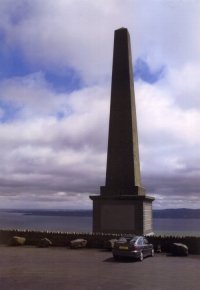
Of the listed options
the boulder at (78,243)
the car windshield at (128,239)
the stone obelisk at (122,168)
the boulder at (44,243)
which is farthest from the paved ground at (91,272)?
the stone obelisk at (122,168)

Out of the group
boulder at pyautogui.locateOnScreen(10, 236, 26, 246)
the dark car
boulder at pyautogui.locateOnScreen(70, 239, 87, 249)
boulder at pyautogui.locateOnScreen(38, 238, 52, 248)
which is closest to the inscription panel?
boulder at pyautogui.locateOnScreen(70, 239, 87, 249)

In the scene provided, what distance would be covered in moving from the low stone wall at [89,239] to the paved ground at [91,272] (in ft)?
4.97

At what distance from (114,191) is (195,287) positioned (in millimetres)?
15096

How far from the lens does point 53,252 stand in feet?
79.2

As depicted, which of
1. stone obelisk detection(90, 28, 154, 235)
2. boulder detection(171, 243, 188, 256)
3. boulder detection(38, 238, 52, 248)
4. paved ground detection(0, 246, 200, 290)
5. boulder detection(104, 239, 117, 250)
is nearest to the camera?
paved ground detection(0, 246, 200, 290)

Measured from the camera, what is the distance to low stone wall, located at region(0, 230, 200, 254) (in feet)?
81.1

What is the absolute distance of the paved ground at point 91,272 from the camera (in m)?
14.3

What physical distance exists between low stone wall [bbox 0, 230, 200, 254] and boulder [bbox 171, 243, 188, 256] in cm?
124

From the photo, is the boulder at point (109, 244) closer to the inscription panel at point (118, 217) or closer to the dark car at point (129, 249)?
the inscription panel at point (118, 217)

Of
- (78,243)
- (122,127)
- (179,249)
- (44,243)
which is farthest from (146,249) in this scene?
(122,127)

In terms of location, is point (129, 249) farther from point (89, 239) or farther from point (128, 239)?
point (89, 239)

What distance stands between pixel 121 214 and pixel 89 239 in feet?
9.35

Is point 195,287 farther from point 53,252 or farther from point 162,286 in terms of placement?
point 53,252

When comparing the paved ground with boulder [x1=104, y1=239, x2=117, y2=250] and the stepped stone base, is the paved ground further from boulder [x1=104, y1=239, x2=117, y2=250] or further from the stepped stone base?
the stepped stone base
